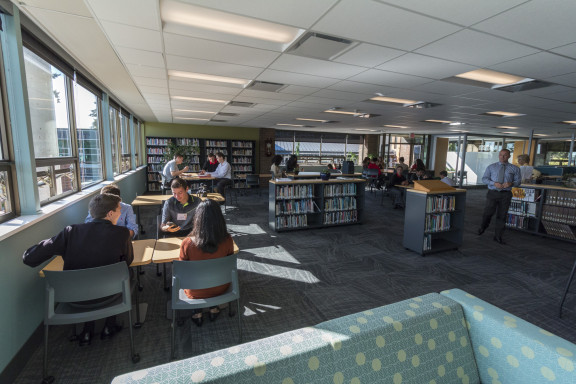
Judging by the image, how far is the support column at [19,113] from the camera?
2.40 m

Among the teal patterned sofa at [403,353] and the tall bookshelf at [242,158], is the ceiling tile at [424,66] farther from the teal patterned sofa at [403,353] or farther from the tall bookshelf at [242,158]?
the tall bookshelf at [242,158]

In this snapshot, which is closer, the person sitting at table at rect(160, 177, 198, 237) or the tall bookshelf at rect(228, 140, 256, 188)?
the person sitting at table at rect(160, 177, 198, 237)

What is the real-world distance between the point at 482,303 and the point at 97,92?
21.5ft

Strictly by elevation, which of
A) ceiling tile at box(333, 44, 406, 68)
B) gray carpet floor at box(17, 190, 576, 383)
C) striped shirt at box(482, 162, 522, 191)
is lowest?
gray carpet floor at box(17, 190, 576, 383)

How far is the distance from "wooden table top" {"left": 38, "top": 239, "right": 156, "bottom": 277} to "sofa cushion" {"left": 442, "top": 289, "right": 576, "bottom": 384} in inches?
91.7

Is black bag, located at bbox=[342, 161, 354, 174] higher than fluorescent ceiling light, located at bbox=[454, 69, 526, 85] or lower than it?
lower

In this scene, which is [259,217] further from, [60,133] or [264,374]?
[264,374]

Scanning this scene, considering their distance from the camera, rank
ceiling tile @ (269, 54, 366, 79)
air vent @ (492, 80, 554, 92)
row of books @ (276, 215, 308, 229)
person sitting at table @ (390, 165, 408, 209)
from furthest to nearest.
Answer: person sitting at table @ (390, 165, 408, 209), row of books @ (276, 215, 308, 229), air vent @ (492, 80, 554, 92), ceiling tile @ (269, 54, 366, 79)

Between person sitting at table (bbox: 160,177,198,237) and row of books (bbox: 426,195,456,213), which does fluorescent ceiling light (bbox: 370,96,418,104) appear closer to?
row of books (bbox: 426,195,456,213)

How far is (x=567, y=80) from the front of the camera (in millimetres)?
3842

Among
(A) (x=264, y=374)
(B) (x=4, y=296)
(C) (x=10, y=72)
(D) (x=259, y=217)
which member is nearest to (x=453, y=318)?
(A) (x=264, y=374)

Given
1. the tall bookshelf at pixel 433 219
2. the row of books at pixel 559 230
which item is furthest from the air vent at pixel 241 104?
the row of books at pixel 559 230

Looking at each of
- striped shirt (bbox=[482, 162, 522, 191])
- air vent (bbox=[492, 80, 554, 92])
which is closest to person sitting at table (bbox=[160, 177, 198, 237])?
air vent (bbox=[492, 80, 554, 92])

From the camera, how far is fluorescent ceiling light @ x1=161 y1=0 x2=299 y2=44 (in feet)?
7.88
